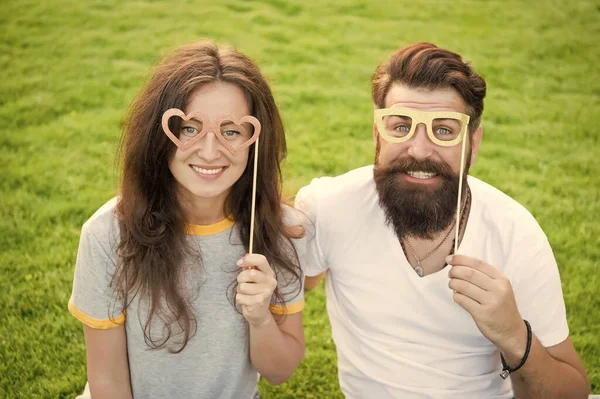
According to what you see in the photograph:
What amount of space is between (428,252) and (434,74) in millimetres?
733

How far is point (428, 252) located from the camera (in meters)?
3.09

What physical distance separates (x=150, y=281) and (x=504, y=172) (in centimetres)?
399

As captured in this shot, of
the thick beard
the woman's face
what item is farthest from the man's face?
the woman's face

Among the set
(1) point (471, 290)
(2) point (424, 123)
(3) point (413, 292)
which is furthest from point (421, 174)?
(1) point (471, 290)

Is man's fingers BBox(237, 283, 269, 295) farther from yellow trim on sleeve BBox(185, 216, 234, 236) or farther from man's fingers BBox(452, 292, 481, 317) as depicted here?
man's fingers BBox(452, 292, 481, 317)

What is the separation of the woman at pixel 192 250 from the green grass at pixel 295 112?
1.73 ft

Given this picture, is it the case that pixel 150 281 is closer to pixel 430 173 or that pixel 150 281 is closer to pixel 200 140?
pixel 200 140

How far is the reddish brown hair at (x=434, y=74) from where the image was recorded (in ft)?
9.81

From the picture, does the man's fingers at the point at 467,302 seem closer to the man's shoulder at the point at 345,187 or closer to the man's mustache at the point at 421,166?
the man's mustache at the point at 421,166

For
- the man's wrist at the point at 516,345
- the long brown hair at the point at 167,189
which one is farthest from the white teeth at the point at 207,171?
the man's wrist at the point at 516,345

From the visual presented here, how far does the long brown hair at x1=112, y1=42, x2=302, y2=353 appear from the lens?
2.73 m

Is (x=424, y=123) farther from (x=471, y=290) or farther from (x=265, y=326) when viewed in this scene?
(x=265, y=326)

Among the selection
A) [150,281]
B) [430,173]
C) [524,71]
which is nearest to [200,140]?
[150,281]

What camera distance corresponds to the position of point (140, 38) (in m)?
7.69
